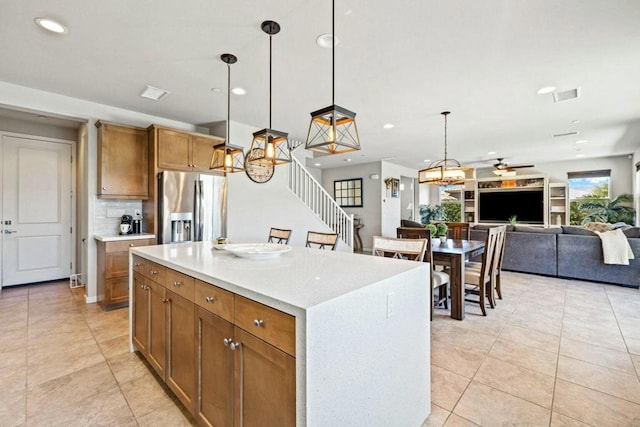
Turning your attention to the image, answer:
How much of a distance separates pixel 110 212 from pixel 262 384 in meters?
4.09

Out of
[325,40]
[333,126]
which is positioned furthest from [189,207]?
[333,126]

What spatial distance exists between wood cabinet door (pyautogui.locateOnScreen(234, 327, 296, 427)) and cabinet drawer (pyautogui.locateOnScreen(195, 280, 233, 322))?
4.3 inches

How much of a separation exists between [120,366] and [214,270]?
5.05 ft

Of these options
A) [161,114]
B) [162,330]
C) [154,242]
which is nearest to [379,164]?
[161,114]

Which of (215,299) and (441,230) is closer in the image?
(215,299)

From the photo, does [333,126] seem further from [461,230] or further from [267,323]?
[461,230]

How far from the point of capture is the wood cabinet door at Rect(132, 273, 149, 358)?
2248mm

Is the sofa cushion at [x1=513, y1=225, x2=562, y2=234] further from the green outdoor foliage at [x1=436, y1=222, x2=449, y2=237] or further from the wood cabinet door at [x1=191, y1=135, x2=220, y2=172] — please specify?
the wood cabinet door at [x1=191, y1=135, x2=220, y2=172]

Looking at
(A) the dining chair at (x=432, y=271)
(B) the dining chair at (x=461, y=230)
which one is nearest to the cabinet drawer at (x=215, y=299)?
(A) the dining chair at (x=432, y=271)

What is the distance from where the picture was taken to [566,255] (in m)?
4.92

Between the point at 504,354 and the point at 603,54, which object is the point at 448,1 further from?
the point at 504,354

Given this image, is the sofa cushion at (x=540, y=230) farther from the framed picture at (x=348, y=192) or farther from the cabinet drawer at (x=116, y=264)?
the cabinet drawer at (x=116, y=264)

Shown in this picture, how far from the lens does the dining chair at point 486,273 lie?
3.39 metres

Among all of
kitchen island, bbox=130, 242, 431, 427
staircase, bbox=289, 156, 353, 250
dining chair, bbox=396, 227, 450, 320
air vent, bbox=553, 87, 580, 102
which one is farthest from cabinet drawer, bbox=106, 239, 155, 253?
air vent, bbox=553, 87, 580, 102
